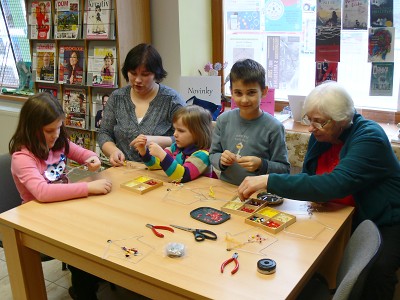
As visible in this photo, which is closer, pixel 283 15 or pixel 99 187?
pixel 99 187

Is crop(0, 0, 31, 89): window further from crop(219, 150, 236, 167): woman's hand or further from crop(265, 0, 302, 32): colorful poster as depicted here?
crop(219, 150, 236, 167): woman's hand

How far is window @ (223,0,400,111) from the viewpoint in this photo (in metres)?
2.72

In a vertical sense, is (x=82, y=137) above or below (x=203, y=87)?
below

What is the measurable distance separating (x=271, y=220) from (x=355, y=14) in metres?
1.73

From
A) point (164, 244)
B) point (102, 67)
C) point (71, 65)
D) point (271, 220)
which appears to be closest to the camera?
point (164, 244)

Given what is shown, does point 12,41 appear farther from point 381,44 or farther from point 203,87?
point 381,44

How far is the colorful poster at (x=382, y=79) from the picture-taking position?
8.54 ft

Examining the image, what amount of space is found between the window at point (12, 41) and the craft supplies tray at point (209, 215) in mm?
3500

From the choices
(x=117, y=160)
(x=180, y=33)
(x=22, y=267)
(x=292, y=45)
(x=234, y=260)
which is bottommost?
(x=22, y=267)

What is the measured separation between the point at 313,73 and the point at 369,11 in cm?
53

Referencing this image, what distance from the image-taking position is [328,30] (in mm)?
2729

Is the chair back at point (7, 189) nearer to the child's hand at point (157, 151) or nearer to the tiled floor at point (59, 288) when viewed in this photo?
the tiled floor at point (59, 288)

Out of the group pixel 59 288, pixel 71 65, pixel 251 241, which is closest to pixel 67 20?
pixel 71 65

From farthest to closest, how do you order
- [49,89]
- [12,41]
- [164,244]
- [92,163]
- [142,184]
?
[12,41] → [49,89] → [92,163] → [142,184] → [164,244]
